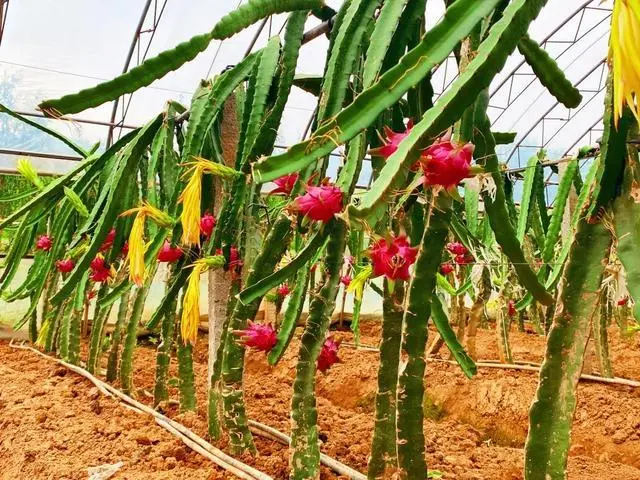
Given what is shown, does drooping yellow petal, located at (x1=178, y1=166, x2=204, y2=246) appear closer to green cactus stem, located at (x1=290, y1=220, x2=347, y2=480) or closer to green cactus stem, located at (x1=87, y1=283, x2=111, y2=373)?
green cactus stem, located at (x1=290, y1=220, x2=347, y2=480)

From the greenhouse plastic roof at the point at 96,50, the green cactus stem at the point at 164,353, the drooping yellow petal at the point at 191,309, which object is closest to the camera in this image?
the drooping yellow petal at the point at 191,309

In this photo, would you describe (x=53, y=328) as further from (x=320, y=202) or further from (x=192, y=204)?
(x=320, y=202)

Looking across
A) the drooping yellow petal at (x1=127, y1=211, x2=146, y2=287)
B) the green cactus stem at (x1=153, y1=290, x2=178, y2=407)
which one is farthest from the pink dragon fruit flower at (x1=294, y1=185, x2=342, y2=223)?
the green cactus stem at (x1=153, y1=290, x2=178, y2=407)

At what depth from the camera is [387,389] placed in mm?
1416

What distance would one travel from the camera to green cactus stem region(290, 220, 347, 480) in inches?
53.2

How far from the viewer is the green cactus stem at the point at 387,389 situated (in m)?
1.38

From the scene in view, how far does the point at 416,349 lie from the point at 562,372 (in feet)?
0.81

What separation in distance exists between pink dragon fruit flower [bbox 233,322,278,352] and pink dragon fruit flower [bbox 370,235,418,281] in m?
0.43

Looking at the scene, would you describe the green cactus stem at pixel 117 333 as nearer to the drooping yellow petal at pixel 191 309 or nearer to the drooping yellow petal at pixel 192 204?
the drooping yellow petal at pixel 191 309

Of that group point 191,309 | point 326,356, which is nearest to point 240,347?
point 191,309

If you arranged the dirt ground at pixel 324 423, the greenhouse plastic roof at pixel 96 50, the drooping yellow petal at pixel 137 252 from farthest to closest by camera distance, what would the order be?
the greenhouse plastic roof at pixel 96 50
the dirt ground at pixel 324 423
the drooping yellow petal at pixel 137 252

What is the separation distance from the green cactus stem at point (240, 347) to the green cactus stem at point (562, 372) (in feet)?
2.15

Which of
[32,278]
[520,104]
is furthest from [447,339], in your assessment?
[520,104]

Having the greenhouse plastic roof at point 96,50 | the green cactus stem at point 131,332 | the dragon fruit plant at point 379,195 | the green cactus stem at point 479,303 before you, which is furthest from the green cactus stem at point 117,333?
the greenhouse plastic roof at point 96,50
